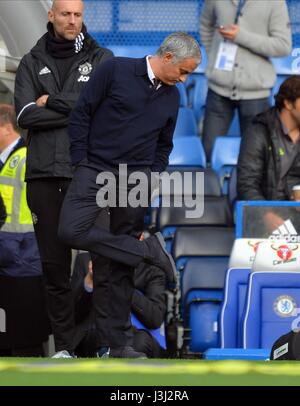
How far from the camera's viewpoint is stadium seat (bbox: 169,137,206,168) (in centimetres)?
915

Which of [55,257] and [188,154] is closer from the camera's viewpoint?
[55,257]

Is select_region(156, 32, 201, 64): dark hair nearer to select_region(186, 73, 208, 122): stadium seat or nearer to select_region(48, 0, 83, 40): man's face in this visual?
select_region(48, 0, 83, 40): man's face

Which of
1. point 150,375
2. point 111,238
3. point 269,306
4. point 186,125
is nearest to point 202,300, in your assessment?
point 269,306

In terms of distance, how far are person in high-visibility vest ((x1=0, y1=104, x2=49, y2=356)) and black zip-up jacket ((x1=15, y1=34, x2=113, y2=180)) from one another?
1011 millimetres

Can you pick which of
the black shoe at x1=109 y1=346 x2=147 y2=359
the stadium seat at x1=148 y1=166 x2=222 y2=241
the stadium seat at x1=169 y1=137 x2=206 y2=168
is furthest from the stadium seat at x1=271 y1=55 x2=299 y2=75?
the black shoe at x1=109 y1=346 x2=147 y2=359

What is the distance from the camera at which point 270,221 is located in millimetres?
7672

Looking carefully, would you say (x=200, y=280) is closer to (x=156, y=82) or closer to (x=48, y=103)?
(x=48, y=103)

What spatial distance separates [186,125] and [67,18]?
10.3 ft

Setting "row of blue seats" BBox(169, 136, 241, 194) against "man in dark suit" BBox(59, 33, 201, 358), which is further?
"row of blue seats" BBox(169, 136, 241, 194)

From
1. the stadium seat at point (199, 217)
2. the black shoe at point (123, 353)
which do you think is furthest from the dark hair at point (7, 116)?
the black shoe at point (123, 353)

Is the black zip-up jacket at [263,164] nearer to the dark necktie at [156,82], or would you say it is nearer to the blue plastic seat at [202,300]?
the blue plastic seat at [202,300]

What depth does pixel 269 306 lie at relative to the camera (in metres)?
7.18

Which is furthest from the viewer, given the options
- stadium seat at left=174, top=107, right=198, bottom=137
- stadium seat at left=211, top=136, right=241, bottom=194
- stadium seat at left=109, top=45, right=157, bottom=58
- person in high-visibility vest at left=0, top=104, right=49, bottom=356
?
stadium seat at left=109, top=45, right=157, bottom=58
